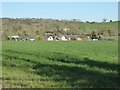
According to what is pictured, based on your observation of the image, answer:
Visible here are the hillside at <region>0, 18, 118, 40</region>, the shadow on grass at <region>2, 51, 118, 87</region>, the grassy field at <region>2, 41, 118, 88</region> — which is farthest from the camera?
the hillside at <region>0, 18, 118, 40</region>

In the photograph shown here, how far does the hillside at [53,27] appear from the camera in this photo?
441ft

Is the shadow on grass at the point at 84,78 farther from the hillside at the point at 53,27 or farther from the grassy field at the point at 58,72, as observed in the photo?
the hillside at the point at 53,27

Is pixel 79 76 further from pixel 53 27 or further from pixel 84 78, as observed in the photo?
pixel 53 27

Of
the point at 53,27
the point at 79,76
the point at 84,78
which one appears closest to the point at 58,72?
the point at 79,76

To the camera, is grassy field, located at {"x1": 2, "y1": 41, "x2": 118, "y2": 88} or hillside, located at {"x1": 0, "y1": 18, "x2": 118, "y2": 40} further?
hillside, located at {"x1": 0, "y1": 18, "x2": 118, "y2": 40}

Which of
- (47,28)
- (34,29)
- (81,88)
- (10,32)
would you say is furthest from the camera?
(47,28)

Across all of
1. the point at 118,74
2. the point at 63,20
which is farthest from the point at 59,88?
the point at 63,20

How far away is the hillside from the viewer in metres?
134

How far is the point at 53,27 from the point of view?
505ft

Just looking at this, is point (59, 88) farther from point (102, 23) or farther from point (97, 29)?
point (102, 23)

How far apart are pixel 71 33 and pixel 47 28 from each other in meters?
10.6

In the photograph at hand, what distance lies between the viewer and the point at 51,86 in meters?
11.1

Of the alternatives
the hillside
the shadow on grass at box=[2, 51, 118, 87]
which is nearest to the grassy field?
the shadow on grass at box=[2, 51, 118, 87]

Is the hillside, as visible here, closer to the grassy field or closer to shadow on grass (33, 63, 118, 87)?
the grassy field
